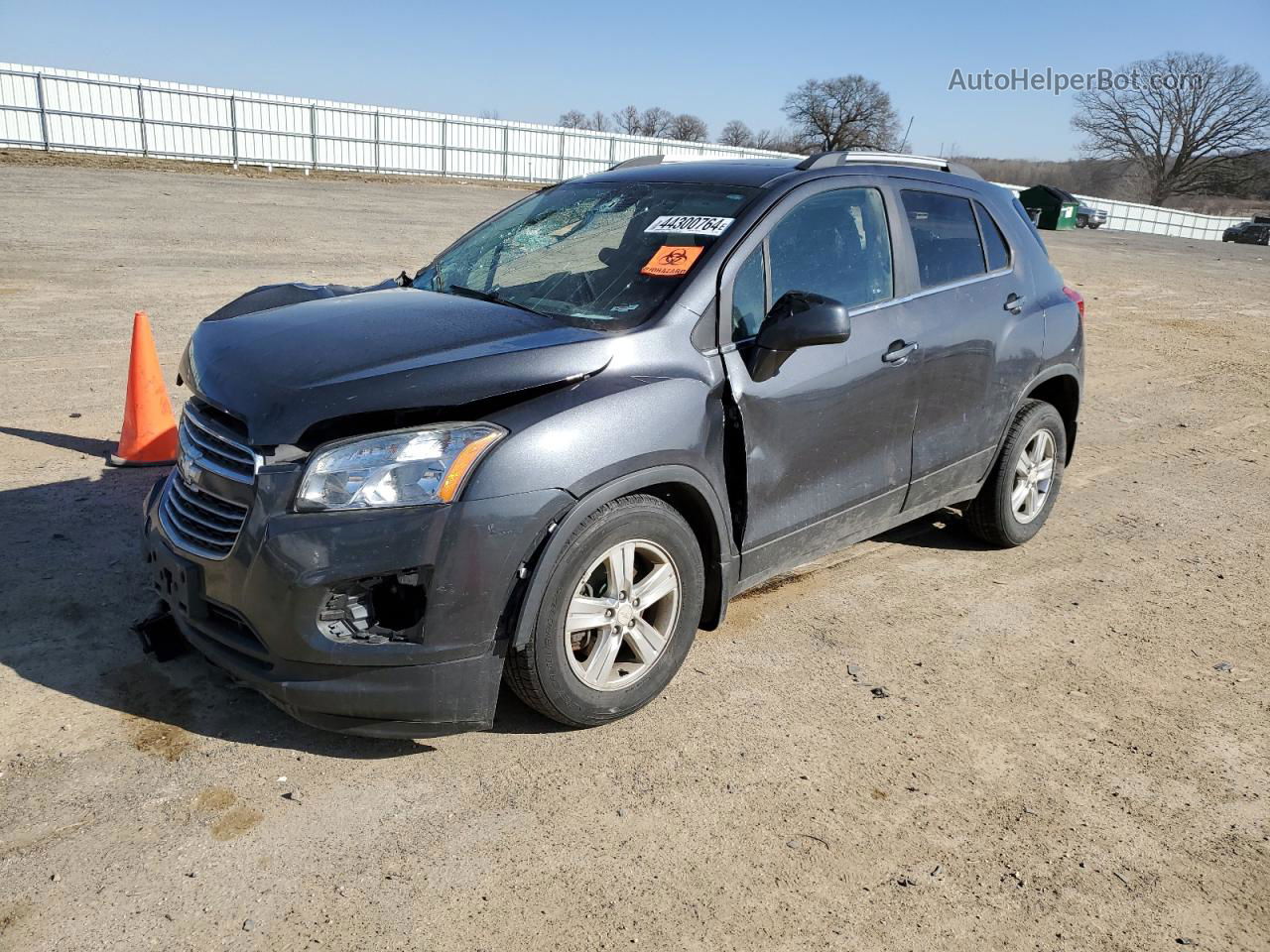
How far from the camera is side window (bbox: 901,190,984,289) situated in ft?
14.4

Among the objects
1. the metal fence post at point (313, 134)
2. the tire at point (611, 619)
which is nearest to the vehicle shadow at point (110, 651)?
the tire at point (611, 619)

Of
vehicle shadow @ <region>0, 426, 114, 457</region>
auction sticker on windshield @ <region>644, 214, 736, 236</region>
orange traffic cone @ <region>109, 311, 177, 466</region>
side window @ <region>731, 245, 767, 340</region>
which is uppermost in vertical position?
auction sticker on windshield @ <region>644, 214, 736, 236</region>

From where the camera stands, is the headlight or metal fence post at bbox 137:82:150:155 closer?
the headlight

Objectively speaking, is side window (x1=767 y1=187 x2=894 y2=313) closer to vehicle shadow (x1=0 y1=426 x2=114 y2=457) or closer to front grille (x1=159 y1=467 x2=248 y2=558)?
front grille (x1=159 y1=467 x2=248 y2=558)

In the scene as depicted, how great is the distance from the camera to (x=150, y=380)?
5.63 meters

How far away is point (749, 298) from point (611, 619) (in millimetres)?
1265

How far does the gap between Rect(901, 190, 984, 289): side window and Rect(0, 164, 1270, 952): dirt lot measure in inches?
57.0

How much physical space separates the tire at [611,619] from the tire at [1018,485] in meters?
2.21

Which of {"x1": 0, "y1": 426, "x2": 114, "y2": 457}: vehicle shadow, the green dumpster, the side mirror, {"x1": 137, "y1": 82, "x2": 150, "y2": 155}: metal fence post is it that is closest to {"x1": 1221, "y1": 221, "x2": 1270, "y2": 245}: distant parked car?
the green dumpster

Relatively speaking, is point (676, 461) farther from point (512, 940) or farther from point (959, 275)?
point (959, 275)

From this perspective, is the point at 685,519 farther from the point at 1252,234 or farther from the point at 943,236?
the point at 1252,234

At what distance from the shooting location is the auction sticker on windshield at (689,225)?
3.71m

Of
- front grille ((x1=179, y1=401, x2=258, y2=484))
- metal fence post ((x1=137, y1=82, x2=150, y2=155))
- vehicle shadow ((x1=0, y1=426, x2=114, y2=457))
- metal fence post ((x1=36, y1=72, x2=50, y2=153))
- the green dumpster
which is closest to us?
front grille ((x1=179, y1=401, x2=258, y2=484))

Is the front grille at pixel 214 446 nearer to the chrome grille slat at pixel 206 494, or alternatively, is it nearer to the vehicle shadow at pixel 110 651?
the chrome grille slat at pixel 206 494
